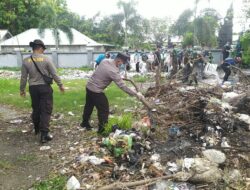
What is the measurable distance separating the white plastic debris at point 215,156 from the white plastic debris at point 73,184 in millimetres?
1767

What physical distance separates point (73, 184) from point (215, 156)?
191 centimetres

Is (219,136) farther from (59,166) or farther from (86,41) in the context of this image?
(86,41)

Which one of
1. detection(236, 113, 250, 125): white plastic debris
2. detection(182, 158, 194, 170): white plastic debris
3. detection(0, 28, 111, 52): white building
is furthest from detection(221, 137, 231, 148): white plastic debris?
detection(0, 28, 111, 52): white building

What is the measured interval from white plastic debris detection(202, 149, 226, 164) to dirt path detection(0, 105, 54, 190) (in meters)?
2.09

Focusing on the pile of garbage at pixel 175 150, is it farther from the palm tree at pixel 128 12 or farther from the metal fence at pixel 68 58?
the palm tree at pixel 128 12

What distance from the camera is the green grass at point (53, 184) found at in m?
4.01

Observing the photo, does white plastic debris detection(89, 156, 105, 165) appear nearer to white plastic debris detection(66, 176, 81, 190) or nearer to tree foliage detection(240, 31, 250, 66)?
white plastic debris detection(66, 176, 81, 190)

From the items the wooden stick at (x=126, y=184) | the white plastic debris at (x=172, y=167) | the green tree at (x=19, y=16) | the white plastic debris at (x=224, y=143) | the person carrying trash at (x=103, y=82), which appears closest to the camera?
the wooden stick at (x=126, y=184)

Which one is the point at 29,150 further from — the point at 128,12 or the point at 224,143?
the point at 128,12

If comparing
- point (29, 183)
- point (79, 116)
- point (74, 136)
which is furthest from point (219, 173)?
point (79, 116)

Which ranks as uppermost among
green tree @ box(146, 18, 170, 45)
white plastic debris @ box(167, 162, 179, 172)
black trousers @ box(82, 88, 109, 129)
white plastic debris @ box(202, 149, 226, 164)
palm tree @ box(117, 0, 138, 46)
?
palm tree @ box(117, 0, 138, 46)

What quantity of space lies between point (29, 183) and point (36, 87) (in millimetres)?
1805

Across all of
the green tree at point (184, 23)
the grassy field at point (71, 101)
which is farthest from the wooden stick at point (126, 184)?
the green tree at point (184, 23)

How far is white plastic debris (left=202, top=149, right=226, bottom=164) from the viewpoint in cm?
462
